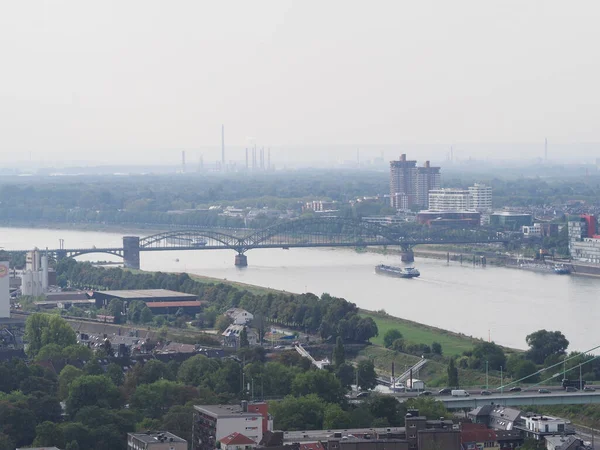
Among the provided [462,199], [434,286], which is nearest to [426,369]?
[434,286]

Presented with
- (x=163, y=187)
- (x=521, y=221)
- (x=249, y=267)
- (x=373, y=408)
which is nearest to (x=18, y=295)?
(x=249, y=267)

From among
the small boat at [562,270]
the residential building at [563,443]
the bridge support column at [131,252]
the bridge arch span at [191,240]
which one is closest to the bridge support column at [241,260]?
the bridge arch span at [191,240]

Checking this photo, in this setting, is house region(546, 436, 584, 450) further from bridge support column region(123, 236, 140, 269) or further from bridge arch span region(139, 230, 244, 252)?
bridge arch span region(139, 230, 244, 252)

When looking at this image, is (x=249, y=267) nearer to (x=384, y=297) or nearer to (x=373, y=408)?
(x=384, y=297)

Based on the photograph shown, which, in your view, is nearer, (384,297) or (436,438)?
(436,438)

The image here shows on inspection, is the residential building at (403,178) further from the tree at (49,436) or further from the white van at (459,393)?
the tree at (49,436)

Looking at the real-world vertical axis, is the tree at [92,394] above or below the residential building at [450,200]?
below

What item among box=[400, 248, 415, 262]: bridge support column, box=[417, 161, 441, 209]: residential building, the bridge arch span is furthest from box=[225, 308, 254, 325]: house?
box=[417, 161, 441, 209]: residential building
